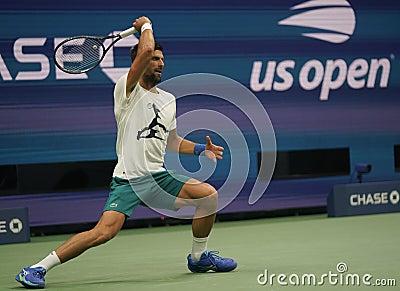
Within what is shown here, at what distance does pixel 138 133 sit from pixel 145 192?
17.8 inches

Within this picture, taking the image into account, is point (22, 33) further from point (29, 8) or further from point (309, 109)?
point (309, 109)

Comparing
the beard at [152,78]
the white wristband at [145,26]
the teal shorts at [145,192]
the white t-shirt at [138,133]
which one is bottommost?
the teal shorts at [145,192]

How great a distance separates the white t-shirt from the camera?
6.92 meters

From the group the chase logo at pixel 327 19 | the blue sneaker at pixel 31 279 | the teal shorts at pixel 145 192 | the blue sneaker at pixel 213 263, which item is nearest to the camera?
the blue sneaker at pixel 31 279

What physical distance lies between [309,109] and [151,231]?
2732 millimetres

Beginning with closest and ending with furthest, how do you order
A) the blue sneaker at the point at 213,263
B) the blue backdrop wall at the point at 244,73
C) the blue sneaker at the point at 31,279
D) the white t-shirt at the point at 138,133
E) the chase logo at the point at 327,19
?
the blue sneaker at the point at 31,279 → the white t-shirt at the point at 138,133 → the blue sneaker at the point at 213,263 → the blue backdrop wall at the point at 244,73 → the chase logo at the point at 327,19

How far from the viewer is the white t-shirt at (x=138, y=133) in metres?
6.92

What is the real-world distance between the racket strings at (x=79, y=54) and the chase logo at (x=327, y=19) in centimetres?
540

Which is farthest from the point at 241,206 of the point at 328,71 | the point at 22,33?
the point at 22,33

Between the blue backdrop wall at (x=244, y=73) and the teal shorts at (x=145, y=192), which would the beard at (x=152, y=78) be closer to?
the teal shorts at (x=145, y=192)

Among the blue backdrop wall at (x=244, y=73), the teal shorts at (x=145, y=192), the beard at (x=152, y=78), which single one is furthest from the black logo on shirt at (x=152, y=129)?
the blue backdrop wall at (x=244, y=73)

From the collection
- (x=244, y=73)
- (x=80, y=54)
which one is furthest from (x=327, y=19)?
(x=80, y=54)

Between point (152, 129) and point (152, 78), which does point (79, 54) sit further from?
point (152, 129)

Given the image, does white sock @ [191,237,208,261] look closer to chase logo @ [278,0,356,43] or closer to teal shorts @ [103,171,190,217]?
teal shorts @ [103,171,190,217]
